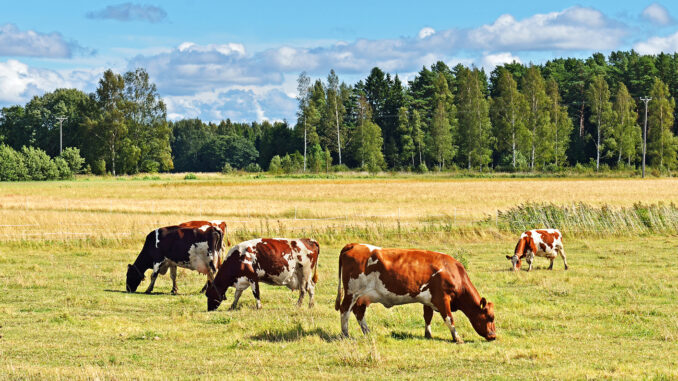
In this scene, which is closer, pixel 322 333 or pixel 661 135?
pixel 322 333

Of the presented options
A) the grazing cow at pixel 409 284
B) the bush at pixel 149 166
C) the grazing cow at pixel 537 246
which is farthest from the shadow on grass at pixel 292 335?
the bush at pixel 149 166

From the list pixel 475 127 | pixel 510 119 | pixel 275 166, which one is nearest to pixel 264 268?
Result: pixel 475 127

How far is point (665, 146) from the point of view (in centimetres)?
11531

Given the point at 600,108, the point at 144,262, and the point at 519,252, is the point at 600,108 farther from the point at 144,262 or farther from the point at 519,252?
the point at 144,262

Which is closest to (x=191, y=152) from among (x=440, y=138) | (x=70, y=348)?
(x=440, y=138)

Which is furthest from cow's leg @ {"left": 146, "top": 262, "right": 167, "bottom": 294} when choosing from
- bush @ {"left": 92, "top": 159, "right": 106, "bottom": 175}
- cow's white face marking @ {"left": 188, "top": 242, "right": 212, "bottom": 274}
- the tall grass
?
bush @ {"left": 92, "top": 159, "right": 106, "bottom": 175}

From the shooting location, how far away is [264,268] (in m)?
16.2

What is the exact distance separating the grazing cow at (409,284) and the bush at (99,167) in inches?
4484

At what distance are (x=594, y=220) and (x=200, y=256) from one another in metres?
22.7

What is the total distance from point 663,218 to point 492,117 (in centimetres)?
9970

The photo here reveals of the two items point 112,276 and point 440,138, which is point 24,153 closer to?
point 440,138

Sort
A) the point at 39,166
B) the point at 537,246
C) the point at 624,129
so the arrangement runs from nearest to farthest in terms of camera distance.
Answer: the point at 537,246, the point at 39,166, the point at 624,129

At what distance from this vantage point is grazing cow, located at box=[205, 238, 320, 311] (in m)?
16.3

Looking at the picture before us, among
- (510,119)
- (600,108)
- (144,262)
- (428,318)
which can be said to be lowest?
(428,318)
